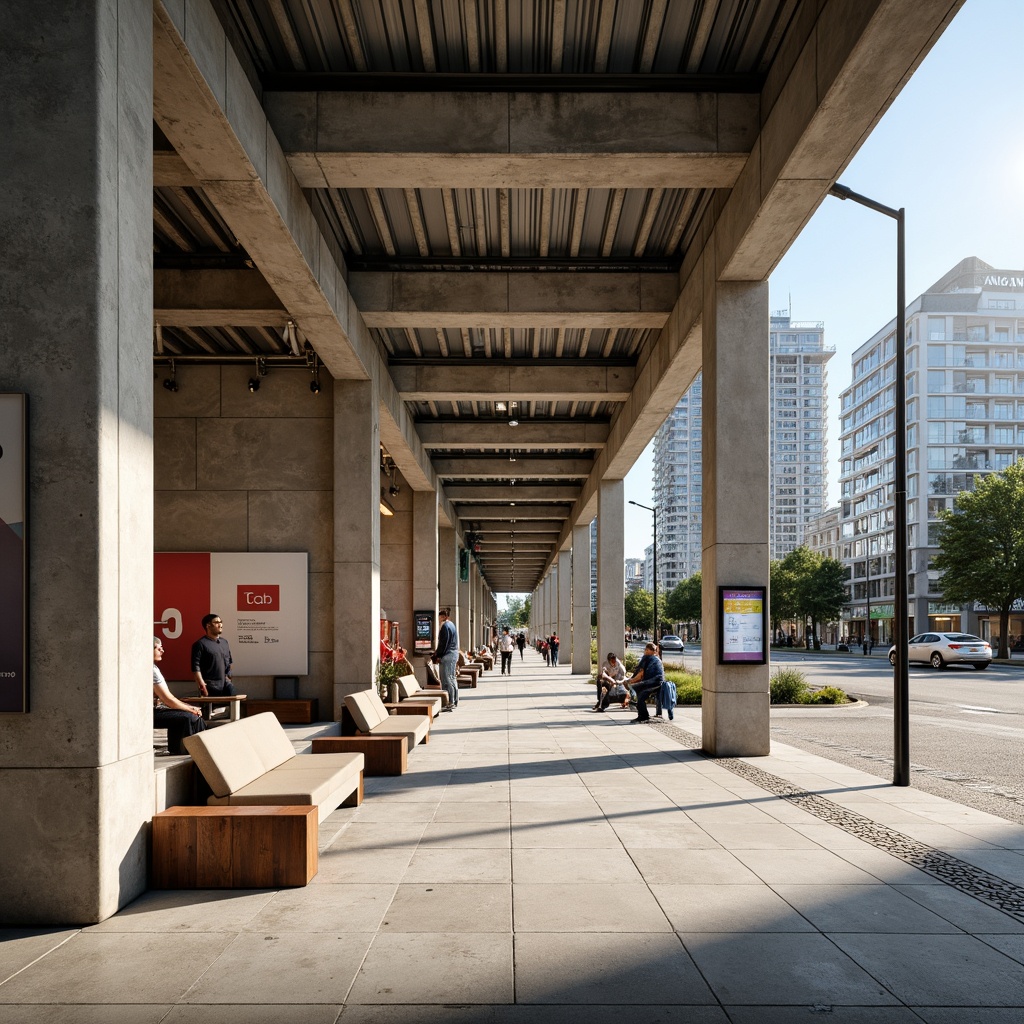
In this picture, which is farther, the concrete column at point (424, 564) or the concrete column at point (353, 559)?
the concrete column at point (424, 564)

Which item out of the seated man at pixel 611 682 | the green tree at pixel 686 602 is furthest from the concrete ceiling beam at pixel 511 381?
the green tree at pixel 686 602

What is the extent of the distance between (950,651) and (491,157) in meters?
33.8

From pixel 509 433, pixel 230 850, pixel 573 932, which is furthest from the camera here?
pixel 509 433

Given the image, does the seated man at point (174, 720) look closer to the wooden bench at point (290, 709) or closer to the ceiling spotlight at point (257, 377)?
the wooden bench at point (290, 709)

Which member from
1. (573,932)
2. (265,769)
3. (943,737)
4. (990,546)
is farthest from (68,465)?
(990,546)

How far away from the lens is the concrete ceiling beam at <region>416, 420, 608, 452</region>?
25281 mm

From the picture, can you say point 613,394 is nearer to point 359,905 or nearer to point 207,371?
point 207,371

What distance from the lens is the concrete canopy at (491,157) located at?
8.45 m

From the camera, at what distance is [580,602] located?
3897 centimetres

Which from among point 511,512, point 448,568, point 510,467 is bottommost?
point 448,568

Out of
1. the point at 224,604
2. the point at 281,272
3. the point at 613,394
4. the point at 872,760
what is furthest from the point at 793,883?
the point at 613,394

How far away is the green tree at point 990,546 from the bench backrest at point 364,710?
1719 inches

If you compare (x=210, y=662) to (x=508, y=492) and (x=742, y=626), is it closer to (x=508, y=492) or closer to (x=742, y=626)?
(x=742, y=626)

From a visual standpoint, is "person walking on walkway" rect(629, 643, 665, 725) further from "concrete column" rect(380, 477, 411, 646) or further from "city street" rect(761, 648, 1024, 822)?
"concrete column" rect(380, 477, 411, 646)
